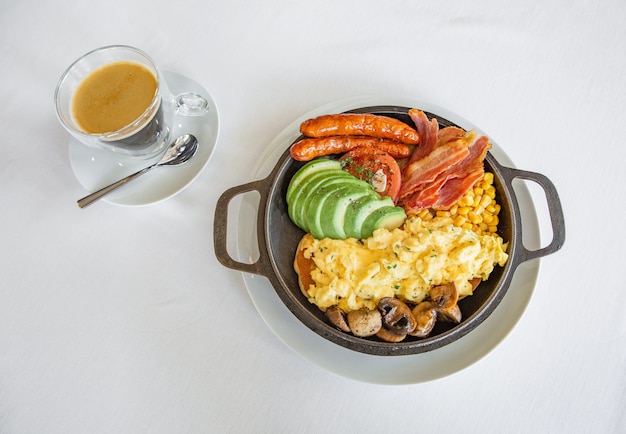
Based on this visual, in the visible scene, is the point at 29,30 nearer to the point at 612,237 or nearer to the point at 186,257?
the point at 186,257

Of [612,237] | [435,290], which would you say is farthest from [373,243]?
→ [612,237]

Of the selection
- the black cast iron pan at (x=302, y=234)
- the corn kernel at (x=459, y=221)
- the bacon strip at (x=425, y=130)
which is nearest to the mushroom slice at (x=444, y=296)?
the black cast iron pan at (x=302, y=234)

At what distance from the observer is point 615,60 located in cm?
288

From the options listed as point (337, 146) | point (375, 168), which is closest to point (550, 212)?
point (375, 168)

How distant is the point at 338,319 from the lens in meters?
2.15

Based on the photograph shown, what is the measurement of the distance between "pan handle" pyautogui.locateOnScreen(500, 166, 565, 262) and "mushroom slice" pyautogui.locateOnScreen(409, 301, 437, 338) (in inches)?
21.6

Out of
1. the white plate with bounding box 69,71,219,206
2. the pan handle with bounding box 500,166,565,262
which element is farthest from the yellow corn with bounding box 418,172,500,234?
the white plate with bounding box 69,71,219,206

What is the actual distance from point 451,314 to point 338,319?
545 millimetres

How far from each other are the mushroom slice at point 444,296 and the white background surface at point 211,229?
475mm

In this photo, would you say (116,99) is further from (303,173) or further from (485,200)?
(485,200)

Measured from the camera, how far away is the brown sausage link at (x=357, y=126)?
2.41 metres

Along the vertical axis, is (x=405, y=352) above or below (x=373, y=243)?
below

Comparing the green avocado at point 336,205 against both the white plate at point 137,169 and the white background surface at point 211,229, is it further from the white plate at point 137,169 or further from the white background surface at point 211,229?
the white plate at point 137,169

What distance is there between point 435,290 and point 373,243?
0.40m
